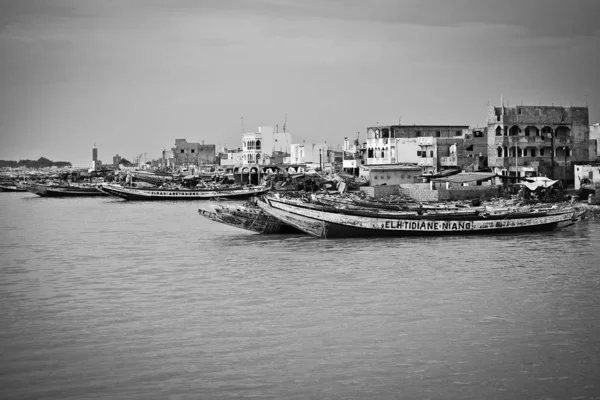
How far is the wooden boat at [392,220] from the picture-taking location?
30.5m

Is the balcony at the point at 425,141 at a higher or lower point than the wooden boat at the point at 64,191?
higher

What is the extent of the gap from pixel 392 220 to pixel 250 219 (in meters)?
6.00

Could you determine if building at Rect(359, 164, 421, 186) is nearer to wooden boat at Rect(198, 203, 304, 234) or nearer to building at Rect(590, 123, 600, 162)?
A: building at Rect(590, 123, 600, 162)

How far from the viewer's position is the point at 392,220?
3061 centimetres

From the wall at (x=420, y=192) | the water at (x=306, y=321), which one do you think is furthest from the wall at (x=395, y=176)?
the water at (x=306, y=321)

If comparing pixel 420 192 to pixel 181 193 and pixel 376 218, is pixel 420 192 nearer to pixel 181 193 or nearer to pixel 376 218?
pixel 376 218

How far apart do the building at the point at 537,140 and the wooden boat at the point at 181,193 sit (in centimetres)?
1849

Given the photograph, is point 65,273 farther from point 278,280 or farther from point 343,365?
point 343,365

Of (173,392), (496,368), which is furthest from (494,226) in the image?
(173,392)

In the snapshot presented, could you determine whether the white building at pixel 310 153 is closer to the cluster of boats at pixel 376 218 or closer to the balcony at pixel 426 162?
the balcony at pixel 426 162

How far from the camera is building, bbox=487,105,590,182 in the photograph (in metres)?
52.7

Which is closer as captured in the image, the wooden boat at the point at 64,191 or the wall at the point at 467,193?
the wall at the point at 467,193

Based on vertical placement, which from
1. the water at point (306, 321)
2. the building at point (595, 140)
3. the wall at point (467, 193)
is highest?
the building at point (595, 140)

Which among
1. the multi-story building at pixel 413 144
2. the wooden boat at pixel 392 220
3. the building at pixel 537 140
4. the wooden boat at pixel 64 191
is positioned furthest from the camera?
the wooden boat at pixel 64 191
